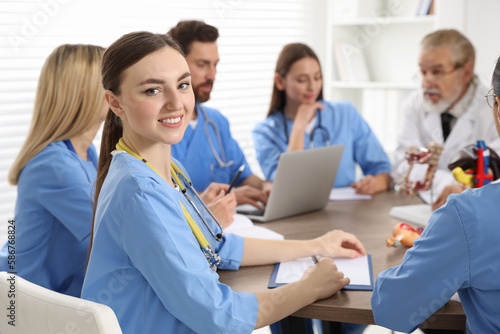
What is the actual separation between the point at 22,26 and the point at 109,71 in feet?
6.22

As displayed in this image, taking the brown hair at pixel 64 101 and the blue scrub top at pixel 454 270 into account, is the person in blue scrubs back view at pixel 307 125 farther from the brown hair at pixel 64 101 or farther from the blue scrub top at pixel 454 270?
the blue scrub top at pixel 454 270

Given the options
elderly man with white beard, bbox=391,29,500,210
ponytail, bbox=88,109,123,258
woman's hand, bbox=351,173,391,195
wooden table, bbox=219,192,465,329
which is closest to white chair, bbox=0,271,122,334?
ponytail, bbox=88,109,123,258

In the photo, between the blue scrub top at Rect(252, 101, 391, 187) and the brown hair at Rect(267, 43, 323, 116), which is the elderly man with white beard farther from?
the brown hair at Rect(267, 43, 323, 116)

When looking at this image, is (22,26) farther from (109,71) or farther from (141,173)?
(141,173)

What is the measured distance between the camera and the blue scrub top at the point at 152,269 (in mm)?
1146

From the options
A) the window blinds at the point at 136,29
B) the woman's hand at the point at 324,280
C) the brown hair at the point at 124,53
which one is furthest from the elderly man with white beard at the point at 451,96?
the brown hair at the point at 124,53

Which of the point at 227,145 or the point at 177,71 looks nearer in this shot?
the point at 177,71

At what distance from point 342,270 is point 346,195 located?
959mm

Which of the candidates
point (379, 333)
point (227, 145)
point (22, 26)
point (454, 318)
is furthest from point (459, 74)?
point (22, 26)

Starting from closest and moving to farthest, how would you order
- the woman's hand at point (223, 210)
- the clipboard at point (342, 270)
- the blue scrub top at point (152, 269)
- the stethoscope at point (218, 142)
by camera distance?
the blue scrub top at point (152, 269), the clipboard at point (342, 270), the woman's hand at point (223, 210), the stethoscope at point (218, 142)

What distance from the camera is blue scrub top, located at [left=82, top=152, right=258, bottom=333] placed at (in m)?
1.15

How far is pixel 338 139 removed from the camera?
283 cm

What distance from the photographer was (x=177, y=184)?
149 cm

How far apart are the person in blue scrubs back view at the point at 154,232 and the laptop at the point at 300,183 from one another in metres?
0.58
